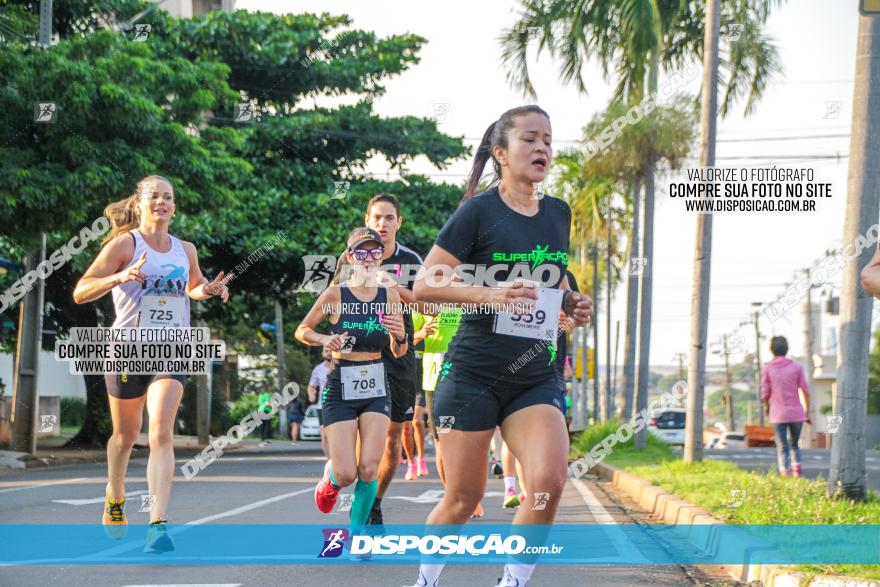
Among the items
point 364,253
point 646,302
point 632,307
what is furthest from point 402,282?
point 632,307

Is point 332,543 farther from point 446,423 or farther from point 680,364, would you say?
point 680,364

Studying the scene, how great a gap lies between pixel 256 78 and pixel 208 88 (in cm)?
970

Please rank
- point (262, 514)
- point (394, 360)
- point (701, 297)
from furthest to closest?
point (701, 297) → point (262, 514) → point (394, 360)

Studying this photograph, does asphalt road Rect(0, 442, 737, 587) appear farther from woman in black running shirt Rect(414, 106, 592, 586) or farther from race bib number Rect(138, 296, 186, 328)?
woman in black running shirt Rect(414, 106, 592, 586)

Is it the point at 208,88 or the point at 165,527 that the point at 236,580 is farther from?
the point at 208,88

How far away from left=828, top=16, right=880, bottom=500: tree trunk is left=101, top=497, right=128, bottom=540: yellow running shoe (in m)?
5.23

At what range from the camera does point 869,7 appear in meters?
6.39

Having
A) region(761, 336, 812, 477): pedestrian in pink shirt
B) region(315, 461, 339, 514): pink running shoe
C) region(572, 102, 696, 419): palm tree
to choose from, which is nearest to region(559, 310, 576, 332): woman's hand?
region(315, 461, 339, 514): pink running shoe

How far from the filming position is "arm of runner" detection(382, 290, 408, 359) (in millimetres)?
7770

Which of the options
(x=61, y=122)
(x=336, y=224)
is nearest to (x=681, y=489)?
(x=61, y=122)

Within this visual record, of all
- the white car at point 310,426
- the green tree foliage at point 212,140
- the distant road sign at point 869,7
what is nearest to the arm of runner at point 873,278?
the distant road sign at point 869,7

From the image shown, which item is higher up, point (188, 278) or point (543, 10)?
point (543, 10)

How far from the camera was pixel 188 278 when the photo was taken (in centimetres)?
785

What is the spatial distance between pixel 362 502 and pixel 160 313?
159 cm
